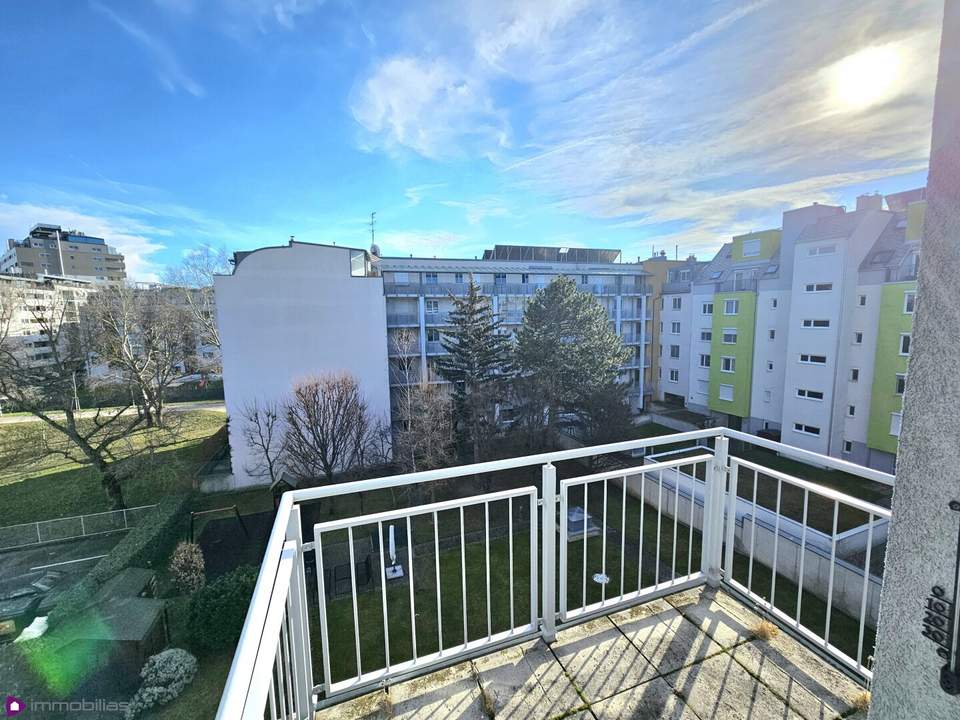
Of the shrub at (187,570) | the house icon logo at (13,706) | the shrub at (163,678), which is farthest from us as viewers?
the shrub at (187,570)

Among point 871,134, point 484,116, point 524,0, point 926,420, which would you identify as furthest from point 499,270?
point 926,420

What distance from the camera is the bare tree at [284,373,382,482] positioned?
1360cm

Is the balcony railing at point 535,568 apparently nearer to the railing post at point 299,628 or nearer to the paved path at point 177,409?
the railing post at point 299,628

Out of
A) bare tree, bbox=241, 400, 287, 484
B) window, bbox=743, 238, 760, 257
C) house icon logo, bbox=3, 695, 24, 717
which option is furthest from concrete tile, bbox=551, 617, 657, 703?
window, bbox=743, 238, 760, 257

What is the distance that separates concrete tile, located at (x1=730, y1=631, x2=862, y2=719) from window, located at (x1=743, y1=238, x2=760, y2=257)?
2183cm

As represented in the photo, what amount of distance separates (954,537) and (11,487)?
853 inches

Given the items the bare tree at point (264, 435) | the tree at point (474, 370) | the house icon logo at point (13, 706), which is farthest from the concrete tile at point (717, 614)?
the bare tree at point (264, 435)

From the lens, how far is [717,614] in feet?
8.30

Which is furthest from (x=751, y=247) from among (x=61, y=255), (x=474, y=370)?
(x=61, y=255)

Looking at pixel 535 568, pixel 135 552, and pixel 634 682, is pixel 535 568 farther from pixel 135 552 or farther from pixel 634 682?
pixel 135 552

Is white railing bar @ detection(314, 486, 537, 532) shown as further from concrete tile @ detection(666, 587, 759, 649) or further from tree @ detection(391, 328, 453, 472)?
tree @ detection(391, 328, 453, 472)

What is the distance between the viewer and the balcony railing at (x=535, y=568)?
174 centimetres

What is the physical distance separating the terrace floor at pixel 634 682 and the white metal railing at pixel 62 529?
45.5 feet

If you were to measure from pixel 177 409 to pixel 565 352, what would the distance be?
21529 mm
